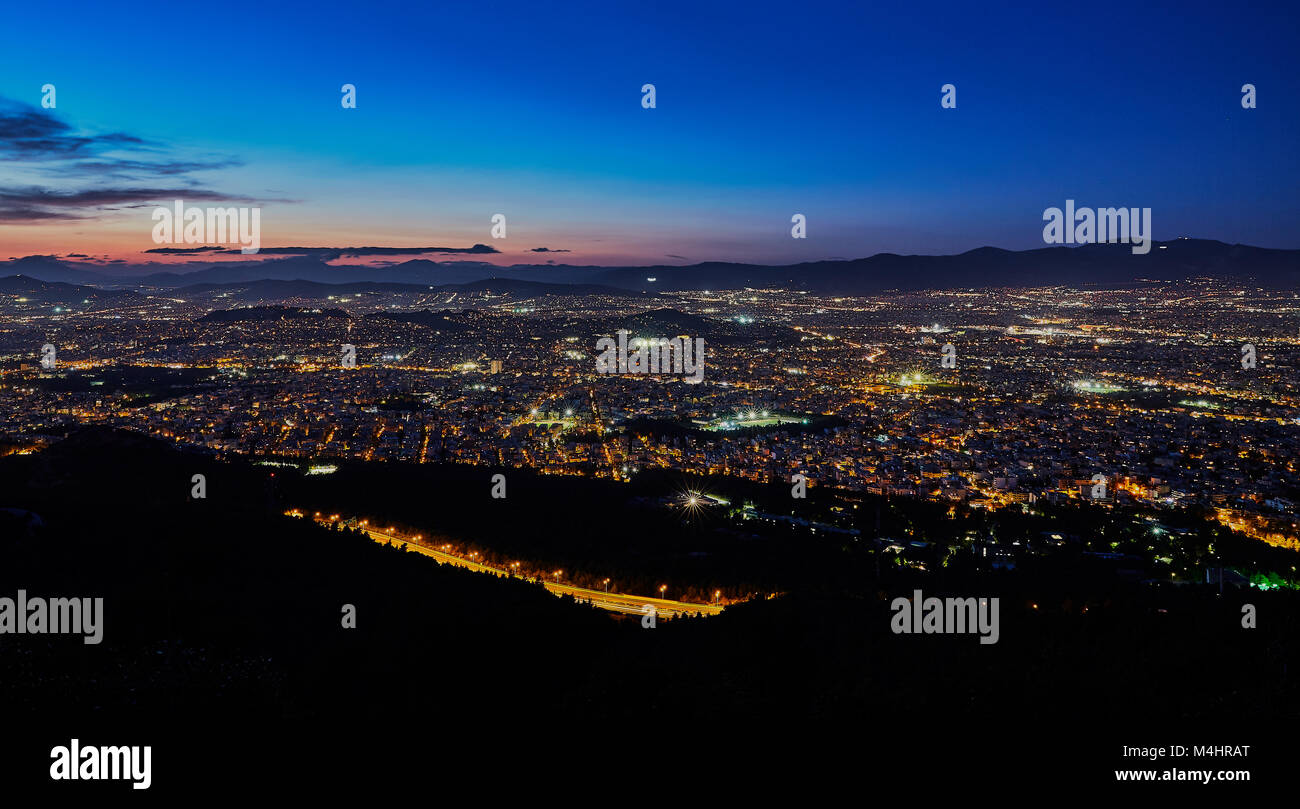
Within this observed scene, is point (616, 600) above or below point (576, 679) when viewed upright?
below

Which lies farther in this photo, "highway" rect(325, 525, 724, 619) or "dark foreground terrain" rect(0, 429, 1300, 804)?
"highway" rect(325, 525, 724, 619)

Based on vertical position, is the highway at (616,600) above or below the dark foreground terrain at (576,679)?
below

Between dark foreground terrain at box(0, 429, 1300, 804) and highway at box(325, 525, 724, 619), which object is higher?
dark foreground terrain at box(0, 429, 1300, 804)

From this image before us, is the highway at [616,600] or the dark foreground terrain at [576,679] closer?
the dark foreground terrain at [576,679]

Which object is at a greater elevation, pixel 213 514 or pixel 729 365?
pixel 729 365

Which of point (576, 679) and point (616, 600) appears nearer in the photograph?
point (576, 679)

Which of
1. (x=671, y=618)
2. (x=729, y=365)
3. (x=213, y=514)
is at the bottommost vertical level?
(x=671, y=618)
